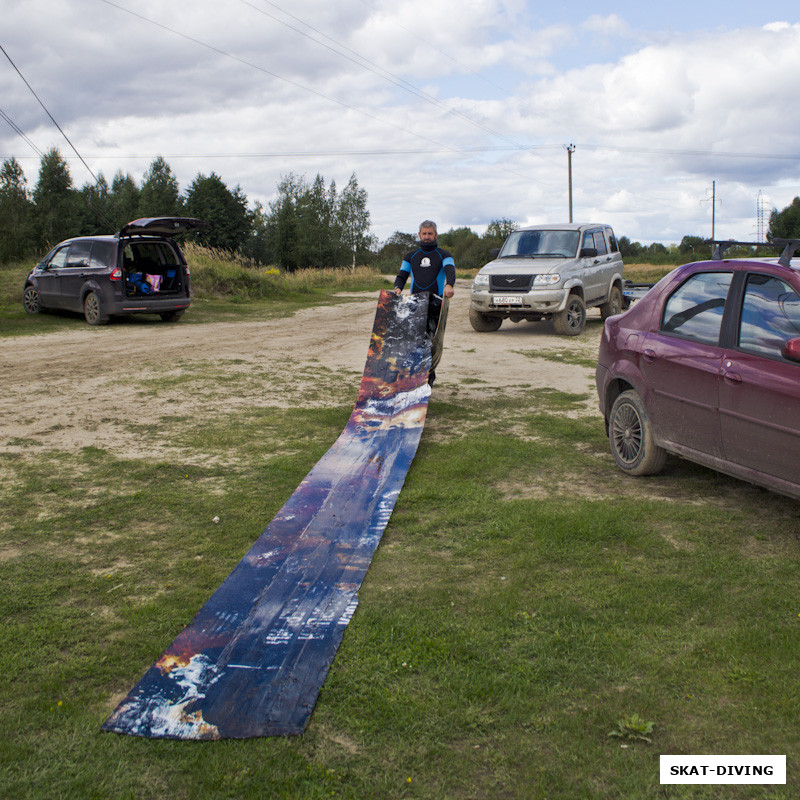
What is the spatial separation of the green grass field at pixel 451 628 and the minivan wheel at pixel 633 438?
6.9 inches

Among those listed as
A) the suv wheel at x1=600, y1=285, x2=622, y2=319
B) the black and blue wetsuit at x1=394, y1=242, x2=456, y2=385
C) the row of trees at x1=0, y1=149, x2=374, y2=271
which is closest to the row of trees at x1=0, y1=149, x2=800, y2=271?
the row of trees at x1=0, y1=149, x2=374, y2=271

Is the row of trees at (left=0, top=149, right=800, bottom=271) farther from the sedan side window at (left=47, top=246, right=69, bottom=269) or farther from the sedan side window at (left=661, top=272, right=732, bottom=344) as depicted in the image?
the sedan side window at (left=661, top=272, right=732, bottom=344)

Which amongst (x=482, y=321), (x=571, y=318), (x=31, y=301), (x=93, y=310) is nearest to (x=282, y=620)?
(x=571, y=318)

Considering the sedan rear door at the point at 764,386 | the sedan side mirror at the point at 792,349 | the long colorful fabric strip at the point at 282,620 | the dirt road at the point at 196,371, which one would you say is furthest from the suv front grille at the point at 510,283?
the sedan side mirror at the point at 792,349

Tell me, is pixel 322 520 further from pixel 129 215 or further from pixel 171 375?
pixel 129 215

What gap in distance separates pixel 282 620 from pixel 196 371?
729 centimetres

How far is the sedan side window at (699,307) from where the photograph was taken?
16.8 feet

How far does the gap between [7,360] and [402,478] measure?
26.8 ft

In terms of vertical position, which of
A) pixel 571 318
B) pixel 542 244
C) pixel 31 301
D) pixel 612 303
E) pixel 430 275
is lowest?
pixel 571 318

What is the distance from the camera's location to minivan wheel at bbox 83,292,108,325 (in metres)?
16.1

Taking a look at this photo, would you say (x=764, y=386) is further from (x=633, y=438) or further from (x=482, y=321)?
(x=482, y=321)

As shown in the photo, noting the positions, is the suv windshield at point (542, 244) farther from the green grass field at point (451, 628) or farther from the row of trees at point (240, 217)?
the row of trees at point (240, 217)

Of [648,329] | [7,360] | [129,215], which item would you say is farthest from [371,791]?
[129,215]

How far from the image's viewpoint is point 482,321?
1683 cm
